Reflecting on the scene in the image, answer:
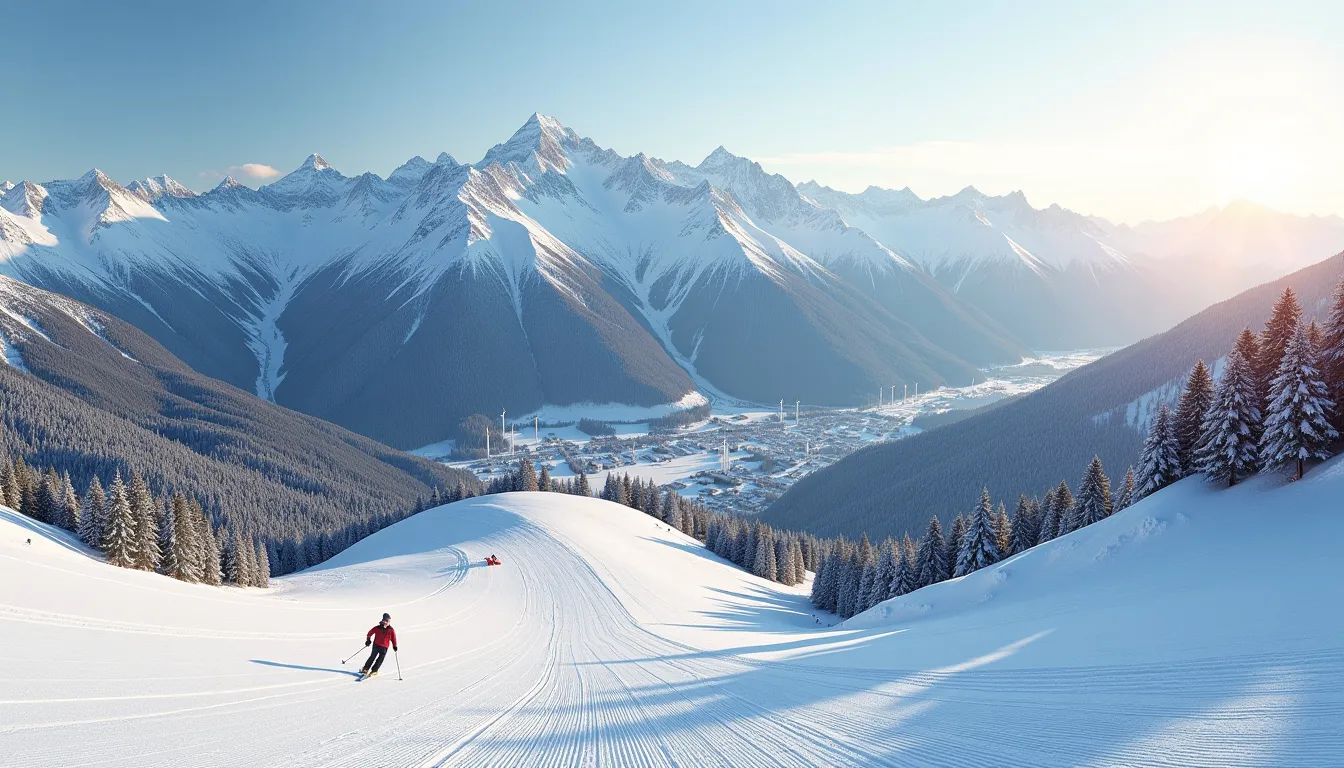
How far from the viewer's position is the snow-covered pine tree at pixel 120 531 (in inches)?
1264

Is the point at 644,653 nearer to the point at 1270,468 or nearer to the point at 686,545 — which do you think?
the point at 1270,468

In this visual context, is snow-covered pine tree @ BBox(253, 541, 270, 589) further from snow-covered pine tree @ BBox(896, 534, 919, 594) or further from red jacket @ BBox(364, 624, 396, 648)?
snow-covered pine tree @ BBox(896, 534, 919, 594)

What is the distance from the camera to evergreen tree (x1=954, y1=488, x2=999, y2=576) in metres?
39.9

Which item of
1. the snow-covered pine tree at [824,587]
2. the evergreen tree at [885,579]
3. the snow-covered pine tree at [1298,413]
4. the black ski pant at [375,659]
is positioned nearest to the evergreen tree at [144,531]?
the black ski pant at [375,659]

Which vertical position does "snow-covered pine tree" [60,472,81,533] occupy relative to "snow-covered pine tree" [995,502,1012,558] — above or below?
above

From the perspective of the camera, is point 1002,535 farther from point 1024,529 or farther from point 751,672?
point 751,672

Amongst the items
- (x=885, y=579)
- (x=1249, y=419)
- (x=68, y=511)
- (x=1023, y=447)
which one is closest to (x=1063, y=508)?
(x=885, y=579)

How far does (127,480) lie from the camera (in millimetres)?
90125

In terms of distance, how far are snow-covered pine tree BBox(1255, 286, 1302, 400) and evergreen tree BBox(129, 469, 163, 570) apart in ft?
173

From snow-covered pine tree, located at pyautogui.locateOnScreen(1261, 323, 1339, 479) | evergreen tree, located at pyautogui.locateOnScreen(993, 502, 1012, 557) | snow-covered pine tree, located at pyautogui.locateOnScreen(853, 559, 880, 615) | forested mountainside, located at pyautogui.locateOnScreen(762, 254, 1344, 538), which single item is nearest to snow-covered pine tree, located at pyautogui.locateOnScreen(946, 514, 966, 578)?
evergreen tree, located at pyautogui.locateOnScreen(993, 502, 1012, 557)

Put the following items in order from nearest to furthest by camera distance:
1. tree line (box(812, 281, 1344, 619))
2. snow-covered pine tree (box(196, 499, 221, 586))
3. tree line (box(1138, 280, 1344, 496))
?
tree line (box(1138, 280, 1344, 496))
tree line (box(812, 281, 1344, 619))
snow-covered pine tree (box(196, 499, 221, 586))

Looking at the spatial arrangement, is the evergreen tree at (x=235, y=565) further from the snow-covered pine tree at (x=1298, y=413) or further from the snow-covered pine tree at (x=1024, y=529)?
the snow-covered pine tree at (x=1298, y=413)

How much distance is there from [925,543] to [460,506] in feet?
125

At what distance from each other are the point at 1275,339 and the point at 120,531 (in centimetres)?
5541
